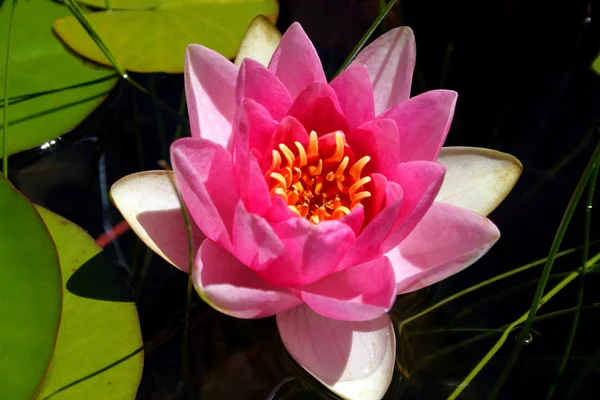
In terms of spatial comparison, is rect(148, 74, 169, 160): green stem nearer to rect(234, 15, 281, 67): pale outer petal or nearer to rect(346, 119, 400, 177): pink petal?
rect(234, 15, 281, 67): pale outer petal

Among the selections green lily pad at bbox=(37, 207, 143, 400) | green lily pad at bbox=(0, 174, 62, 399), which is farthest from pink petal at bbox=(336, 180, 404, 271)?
green lily pad at bbox=(0, 174, 62, 399)

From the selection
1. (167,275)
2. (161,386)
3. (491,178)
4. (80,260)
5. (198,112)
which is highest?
(198,112)

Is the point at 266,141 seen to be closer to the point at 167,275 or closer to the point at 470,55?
the point at 167,275

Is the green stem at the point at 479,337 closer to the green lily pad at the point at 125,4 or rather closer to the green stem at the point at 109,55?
the green stem at the point at 109,55

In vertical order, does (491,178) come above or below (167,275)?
above

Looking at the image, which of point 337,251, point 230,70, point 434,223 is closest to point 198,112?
point 230,70

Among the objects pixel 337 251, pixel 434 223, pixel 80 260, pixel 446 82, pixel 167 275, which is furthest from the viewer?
pixel 446 82
